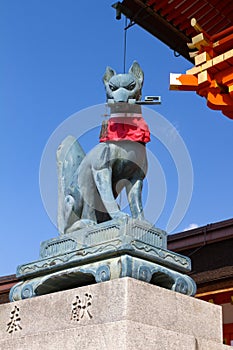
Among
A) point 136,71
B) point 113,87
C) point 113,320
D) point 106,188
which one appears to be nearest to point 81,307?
point 113,320

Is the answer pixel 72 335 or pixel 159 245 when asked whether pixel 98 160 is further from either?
pixel 72 335

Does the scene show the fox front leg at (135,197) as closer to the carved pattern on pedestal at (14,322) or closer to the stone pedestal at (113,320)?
the stone pedestal at (113,320)

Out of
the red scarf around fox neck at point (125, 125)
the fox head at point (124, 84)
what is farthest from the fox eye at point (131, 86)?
the red scarf around fox neck at point (125, 125)

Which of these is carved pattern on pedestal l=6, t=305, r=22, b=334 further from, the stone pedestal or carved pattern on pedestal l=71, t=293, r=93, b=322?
carved pattern on pedestal l=71, t=293, r=93, b=322

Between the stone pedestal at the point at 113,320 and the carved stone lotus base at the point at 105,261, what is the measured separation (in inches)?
4.1

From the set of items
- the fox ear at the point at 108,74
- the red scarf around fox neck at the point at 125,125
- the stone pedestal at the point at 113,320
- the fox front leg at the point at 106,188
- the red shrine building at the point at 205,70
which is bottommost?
the stone pedestal at the point at 113,320

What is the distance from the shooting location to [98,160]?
3662 mm

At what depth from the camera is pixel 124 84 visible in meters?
3.76

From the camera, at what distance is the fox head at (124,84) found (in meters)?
3.74

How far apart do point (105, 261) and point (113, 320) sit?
40 centimetres

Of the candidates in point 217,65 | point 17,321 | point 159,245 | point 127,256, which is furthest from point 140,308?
point 217,65

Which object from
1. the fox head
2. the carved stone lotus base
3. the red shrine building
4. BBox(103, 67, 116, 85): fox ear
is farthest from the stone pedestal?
the red shrine building

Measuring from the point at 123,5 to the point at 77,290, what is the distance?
4.18 metres

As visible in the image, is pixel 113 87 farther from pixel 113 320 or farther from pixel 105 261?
Result: pixel 113 320
